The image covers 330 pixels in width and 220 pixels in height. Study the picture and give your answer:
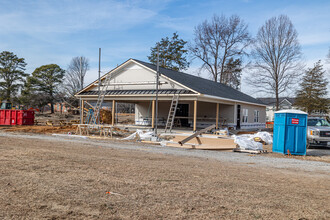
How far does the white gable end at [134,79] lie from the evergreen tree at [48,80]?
2880cm

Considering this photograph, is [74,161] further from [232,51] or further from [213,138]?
[232,51]

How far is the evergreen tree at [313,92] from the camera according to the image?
143ft

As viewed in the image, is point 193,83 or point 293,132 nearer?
point 293,132

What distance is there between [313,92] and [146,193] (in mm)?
44759

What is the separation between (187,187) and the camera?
5.83 meters

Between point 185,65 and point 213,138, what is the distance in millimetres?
36905

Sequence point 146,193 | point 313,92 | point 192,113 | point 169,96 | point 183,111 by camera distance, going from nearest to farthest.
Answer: point 146,193 < point 169,96 < point 192,113 < point 183,111 < point 313,92

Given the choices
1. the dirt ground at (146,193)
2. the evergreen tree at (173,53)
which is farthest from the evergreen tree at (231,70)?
the dirt ground at (146,193)

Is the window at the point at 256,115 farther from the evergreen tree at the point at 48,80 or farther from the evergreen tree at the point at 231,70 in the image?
the evergreen tree at the point at 48,80

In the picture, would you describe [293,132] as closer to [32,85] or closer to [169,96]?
[169,96]

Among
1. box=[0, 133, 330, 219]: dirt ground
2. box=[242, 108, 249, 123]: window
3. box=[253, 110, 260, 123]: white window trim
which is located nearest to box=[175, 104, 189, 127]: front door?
box=[242, 108, 249, 123]: window

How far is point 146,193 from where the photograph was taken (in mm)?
5254

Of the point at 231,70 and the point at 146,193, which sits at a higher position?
the point at 231,70

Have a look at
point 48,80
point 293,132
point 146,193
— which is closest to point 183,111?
point 293,132
